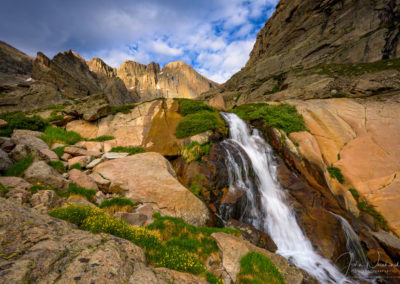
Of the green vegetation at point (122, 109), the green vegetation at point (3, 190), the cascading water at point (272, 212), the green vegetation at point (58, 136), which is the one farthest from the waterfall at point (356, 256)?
the green vegetation at point (58, 136)

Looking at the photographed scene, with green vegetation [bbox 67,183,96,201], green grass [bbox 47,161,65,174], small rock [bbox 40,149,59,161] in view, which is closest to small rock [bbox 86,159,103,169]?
green grass [bbox 47,161,65,174]

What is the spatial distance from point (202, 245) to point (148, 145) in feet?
29.9

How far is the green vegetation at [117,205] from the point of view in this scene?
254 inches

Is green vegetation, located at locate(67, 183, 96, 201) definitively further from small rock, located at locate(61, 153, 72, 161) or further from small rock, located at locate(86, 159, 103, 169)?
small rock, located at locate(61, 153, 72, 161)

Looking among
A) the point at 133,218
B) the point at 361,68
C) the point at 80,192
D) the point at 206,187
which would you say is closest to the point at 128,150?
the point at 80,192

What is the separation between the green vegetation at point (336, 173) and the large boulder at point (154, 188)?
11644 millimetres

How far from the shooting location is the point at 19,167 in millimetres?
6285

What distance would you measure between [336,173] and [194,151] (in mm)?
11932

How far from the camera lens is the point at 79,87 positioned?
2045 inches

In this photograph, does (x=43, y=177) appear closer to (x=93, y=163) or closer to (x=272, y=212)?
(x=93, y=163)

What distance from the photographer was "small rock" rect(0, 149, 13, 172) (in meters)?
6.16

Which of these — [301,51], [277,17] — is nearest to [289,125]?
[301,51]

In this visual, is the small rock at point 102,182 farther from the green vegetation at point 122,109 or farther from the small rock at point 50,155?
the green vegetation at point 122,109

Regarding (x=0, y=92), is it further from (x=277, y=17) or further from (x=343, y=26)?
(x=277, y=17)
